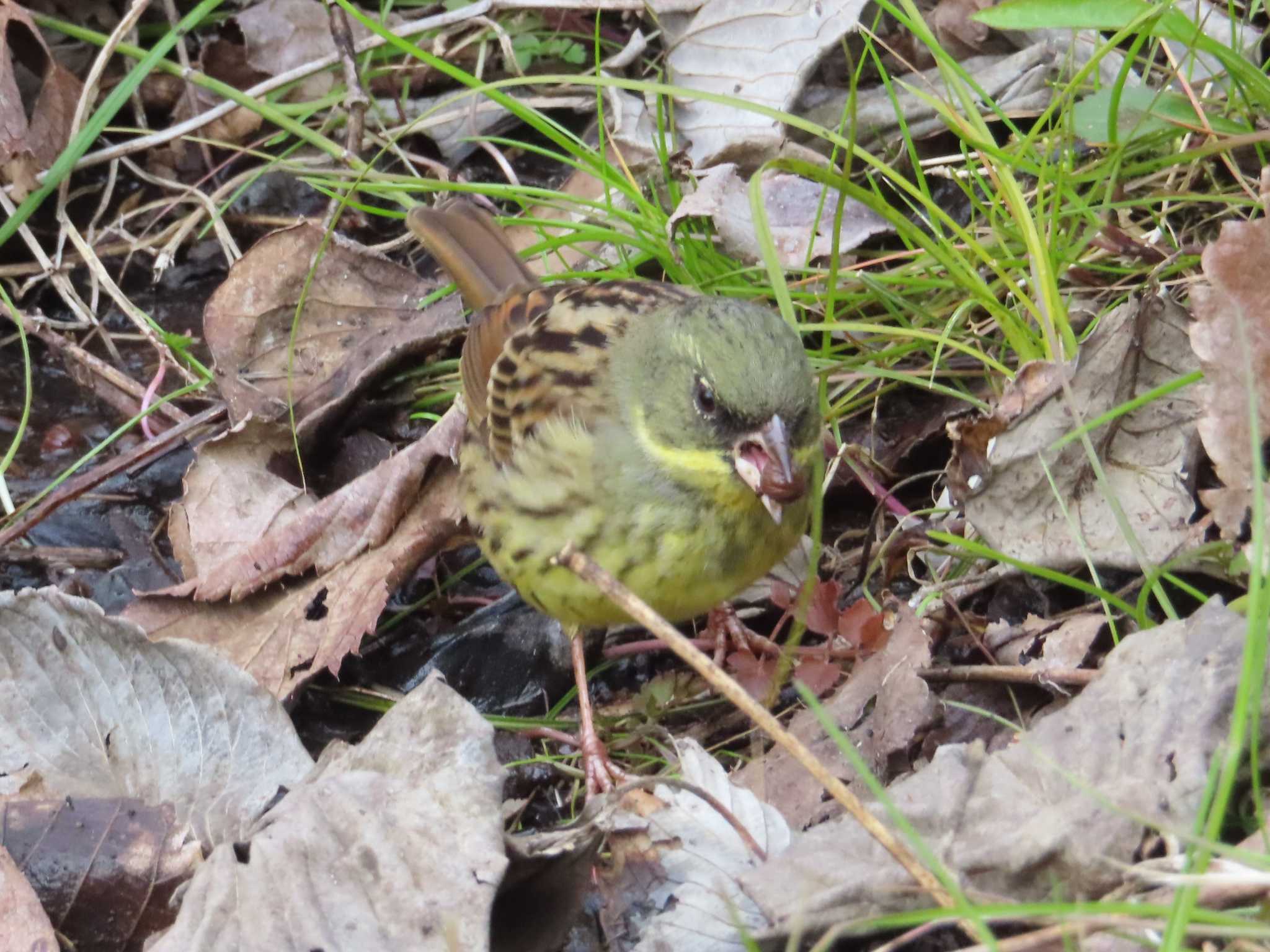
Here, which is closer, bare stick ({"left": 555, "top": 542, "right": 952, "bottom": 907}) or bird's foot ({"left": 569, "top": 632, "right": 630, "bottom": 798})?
bare stick ({"left": 555, "top": 542, "right": 952, "bottom": 907})

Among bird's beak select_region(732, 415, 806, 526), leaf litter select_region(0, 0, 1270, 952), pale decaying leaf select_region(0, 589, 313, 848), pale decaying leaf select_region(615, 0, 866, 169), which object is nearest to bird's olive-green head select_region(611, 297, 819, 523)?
bird's beak select_region(732, 415, 806, 526)

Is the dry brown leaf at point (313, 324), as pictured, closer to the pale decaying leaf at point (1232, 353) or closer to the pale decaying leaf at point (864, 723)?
the pale decaying leaf at point (864, 723)

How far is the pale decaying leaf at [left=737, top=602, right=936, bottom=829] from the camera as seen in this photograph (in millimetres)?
2896

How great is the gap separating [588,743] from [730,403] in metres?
0.86

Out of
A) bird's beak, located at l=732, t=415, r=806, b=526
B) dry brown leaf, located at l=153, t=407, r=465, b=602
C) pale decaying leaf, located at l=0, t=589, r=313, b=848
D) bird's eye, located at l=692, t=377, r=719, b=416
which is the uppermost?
bird's eye, located at l=692, t=377, r=719, b=416

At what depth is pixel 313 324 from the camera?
4.67 metres

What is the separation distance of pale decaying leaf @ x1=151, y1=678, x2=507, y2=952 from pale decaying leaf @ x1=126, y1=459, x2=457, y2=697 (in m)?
0.86

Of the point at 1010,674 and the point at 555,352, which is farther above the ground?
Result: the point at 555,352

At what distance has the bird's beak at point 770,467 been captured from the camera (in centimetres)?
296

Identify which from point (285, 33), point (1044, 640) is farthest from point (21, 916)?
point (285, 33)

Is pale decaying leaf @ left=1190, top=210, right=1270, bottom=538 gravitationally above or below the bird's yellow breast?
above

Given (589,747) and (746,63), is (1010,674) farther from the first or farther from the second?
(746,63)

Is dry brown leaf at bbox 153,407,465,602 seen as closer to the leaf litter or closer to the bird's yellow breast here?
the leaf litter

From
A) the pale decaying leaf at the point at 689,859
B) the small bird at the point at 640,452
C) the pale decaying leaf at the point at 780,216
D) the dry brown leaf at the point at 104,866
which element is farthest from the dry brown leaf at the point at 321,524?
the pale decaying leaf at the point at 689,859
